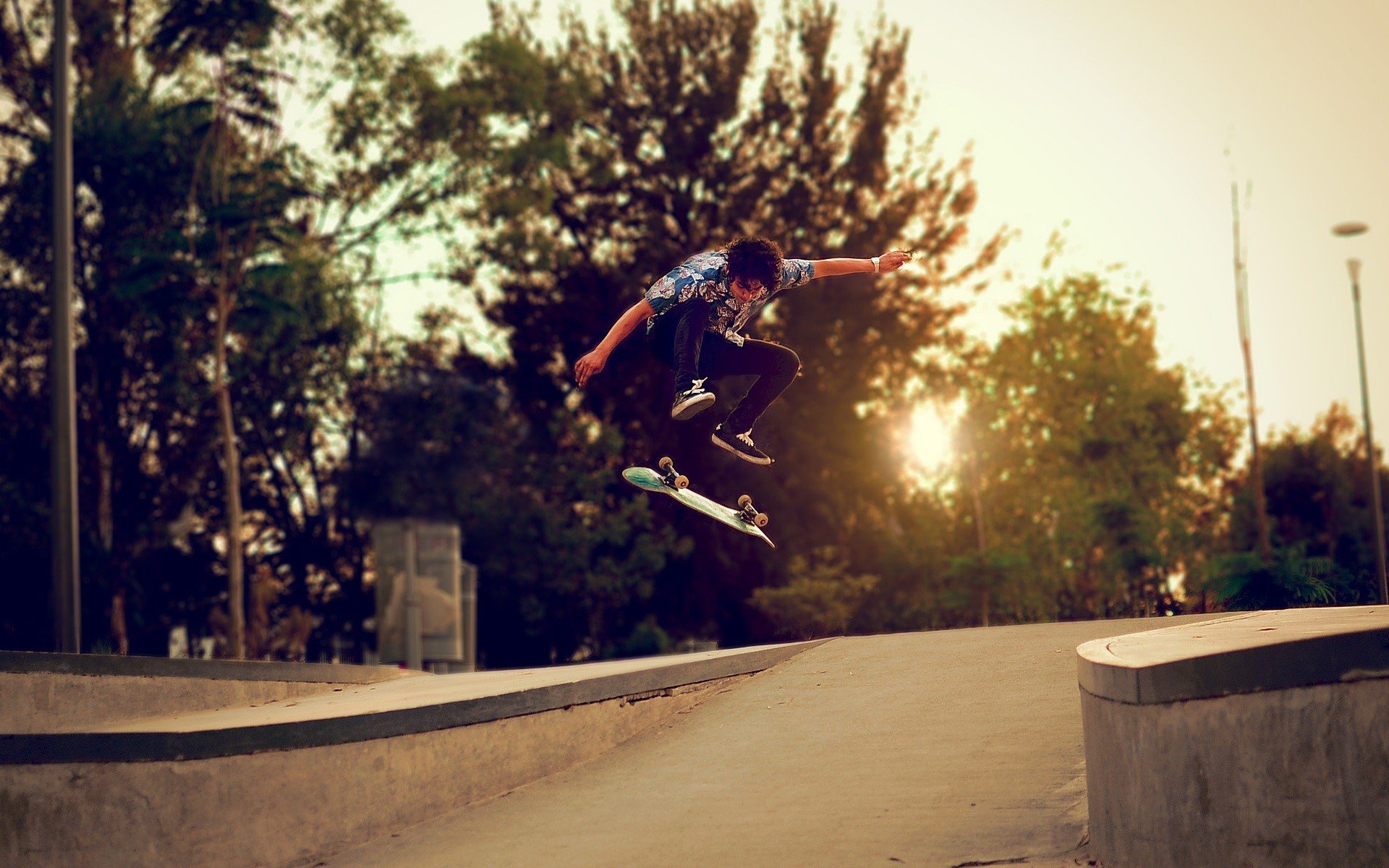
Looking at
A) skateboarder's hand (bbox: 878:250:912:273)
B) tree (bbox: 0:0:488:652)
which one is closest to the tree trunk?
tree (bbox: 0:0:488:652)

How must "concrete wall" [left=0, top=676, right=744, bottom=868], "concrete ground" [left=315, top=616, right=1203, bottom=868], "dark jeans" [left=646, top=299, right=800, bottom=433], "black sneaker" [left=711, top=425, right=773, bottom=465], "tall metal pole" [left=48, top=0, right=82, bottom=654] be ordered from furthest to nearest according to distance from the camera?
"tall metal pole" [left=48, top=0, right=82, bottom=654], "black sneaker" [left=711, top=425, right=773, bottom=465], "dark jeans" [left=646, top=299, right=800, bottom=433], "concrete wall" [left=0, top=676, right=744, bottom=868], "concrete ground" [left=315, top=616, right=1203, bottom=868]

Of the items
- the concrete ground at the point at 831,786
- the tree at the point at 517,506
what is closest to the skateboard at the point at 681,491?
the concrete ground at the point at 831,786

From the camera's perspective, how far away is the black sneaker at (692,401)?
8961 mm

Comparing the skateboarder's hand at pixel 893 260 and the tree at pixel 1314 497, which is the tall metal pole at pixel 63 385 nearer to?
the skateboarder's hand at pixel 893 260

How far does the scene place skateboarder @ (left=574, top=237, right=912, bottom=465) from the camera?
29.1 feet

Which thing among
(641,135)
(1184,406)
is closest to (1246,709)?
→ (641,135)

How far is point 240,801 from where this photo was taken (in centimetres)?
650

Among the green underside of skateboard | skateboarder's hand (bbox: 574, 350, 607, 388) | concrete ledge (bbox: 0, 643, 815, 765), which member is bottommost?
concrete ledge (bbox: 0, 643, 815, 765)

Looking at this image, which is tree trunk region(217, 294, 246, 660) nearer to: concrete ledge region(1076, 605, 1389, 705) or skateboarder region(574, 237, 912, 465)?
skateboarder region(574, 237, 912, 465)

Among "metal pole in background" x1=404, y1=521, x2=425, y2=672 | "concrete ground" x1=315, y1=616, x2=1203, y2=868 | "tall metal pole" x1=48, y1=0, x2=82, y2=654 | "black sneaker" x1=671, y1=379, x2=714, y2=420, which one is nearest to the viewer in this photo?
"concrete ground" x1=315, y1=616, x2=1203, y2=868

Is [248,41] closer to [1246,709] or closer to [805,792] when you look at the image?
[805,792]

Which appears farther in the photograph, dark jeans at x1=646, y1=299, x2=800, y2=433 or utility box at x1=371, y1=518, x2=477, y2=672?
utility box at x1=371, y1=518, x2=477, y2=672

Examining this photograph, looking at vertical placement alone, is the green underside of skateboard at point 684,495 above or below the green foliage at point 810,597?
above

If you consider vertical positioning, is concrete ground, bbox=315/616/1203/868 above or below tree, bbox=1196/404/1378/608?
below
